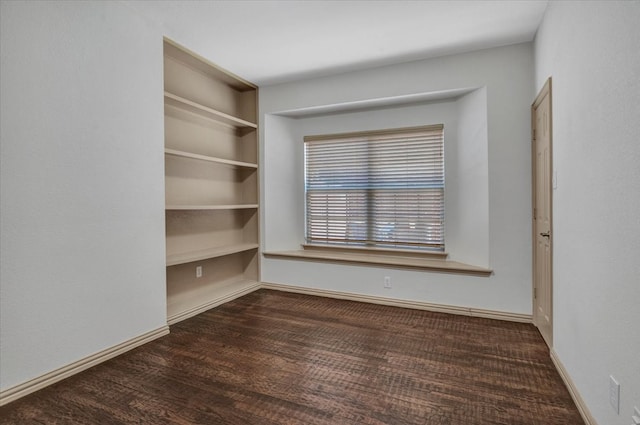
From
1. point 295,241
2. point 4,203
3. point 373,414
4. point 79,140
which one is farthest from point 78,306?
point 295,241

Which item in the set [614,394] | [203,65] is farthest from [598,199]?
[203,65]

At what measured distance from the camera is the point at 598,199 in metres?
1.61

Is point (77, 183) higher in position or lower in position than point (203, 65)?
lower

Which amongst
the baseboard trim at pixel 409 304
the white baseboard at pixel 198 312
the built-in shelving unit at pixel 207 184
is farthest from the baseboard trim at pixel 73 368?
the baseboard trim at pixel 409 304

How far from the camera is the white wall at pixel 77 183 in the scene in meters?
2.05

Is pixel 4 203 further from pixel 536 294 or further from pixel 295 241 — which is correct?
pixel 536 294

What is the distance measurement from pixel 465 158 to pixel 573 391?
8.07 ft

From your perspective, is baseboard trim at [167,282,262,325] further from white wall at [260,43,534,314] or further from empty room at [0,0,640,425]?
white wall at [260,43,534,314]

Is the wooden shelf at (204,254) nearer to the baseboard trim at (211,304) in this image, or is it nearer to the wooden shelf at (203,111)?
the baseboard trim at (211,304)

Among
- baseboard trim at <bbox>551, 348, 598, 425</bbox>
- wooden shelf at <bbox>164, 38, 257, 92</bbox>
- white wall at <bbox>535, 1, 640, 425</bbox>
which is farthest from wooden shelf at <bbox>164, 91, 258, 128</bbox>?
baseboard trim at <bbox>551, 348, 598, 425</bbox>

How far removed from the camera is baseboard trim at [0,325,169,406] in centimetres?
203

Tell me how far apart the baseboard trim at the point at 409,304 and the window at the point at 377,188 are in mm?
715

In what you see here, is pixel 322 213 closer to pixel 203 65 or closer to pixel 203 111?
pixel 203 111

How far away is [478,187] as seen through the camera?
11.7ft
